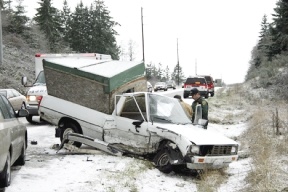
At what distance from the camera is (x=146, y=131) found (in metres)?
8.62

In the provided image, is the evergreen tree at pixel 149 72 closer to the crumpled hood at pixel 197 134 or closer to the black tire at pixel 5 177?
the crumpled hood at pixel 197 134

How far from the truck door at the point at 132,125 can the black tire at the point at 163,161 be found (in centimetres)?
39

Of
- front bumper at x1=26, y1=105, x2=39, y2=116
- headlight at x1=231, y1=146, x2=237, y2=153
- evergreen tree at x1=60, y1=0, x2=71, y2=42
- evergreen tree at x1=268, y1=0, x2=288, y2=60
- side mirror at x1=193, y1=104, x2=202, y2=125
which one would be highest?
evergreen tree at x1=60, y1=0, x2=71, y2=42

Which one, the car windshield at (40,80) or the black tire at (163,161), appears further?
the car windshield at (40,80)

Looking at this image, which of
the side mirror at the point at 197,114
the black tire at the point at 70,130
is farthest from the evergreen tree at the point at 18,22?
the side mirror at the point at 197,114

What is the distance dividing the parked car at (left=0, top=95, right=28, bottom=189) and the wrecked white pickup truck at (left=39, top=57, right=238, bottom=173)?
1.83 metres

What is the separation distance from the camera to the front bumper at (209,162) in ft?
25.3

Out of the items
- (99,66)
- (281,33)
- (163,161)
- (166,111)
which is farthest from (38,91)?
(281,33)

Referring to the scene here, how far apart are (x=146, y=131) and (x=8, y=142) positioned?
3391 millimetres

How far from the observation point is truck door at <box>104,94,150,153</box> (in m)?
8.73

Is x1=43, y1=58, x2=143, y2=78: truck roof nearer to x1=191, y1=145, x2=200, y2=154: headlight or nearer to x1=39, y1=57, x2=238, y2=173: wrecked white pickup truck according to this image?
x1=39, y1=57, x2=238, y2=173: wrecked white pickup truck

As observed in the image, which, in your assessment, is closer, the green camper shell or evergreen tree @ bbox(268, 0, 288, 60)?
the green camper shell

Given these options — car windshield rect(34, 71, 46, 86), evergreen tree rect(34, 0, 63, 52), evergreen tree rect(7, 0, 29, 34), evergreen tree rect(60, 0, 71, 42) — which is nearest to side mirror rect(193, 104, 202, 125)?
car windshield rect(34, 71, 46, 86)

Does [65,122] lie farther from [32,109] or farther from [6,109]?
[32,109]
